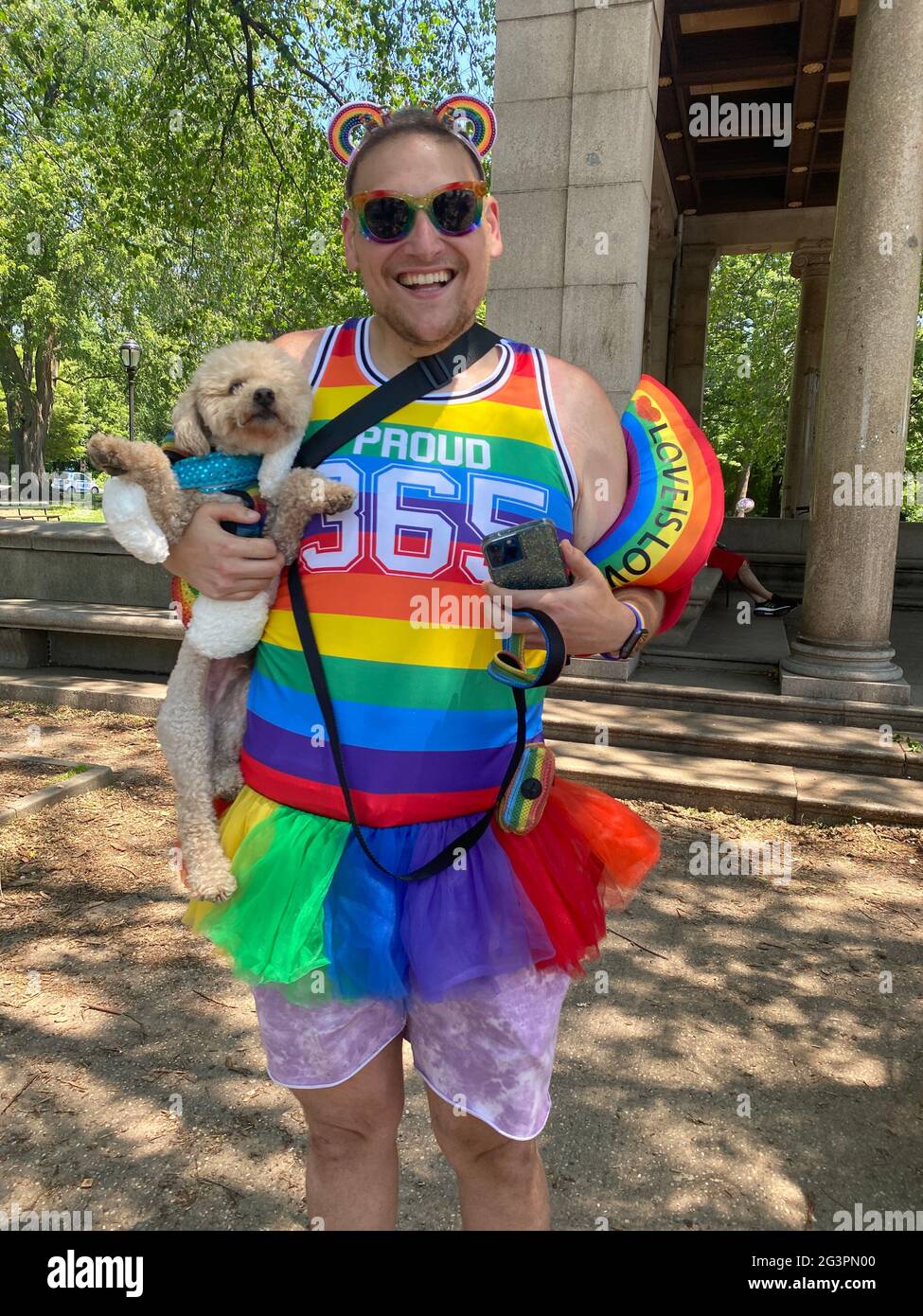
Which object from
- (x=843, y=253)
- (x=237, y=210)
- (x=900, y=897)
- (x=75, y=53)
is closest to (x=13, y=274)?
(x=75, y=53)

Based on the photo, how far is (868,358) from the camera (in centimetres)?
655

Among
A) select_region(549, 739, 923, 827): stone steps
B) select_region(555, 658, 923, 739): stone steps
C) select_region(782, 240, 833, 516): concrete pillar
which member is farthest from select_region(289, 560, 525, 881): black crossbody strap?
select_region(782, 240, 833, 516): concrete pillar

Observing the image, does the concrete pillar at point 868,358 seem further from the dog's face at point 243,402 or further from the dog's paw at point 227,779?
the dog's face at point 243,402

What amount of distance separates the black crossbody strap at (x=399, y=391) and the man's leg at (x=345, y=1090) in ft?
3.63

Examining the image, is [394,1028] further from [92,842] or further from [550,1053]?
[92,842]

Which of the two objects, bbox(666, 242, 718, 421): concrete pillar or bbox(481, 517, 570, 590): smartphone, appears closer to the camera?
bbox(481, 517, 570, 590): smartphone

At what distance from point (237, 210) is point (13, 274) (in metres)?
15.4

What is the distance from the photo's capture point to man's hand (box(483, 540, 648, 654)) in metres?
1.59

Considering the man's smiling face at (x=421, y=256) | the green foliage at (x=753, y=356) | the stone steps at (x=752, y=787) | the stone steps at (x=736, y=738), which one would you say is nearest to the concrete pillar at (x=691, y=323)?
the stone steps at (x=736, y=738)

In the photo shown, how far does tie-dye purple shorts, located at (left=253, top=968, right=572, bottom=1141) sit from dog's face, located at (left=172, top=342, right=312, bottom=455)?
1122mm

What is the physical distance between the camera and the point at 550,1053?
1752mm

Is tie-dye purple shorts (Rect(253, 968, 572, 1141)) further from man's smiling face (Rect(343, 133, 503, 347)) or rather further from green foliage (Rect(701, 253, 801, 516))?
green foliage (Rect(701, 253, 801, 516))

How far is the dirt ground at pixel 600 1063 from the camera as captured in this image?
2.63 m

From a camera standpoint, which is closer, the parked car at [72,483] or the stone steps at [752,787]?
the stone steps at [752,787]
